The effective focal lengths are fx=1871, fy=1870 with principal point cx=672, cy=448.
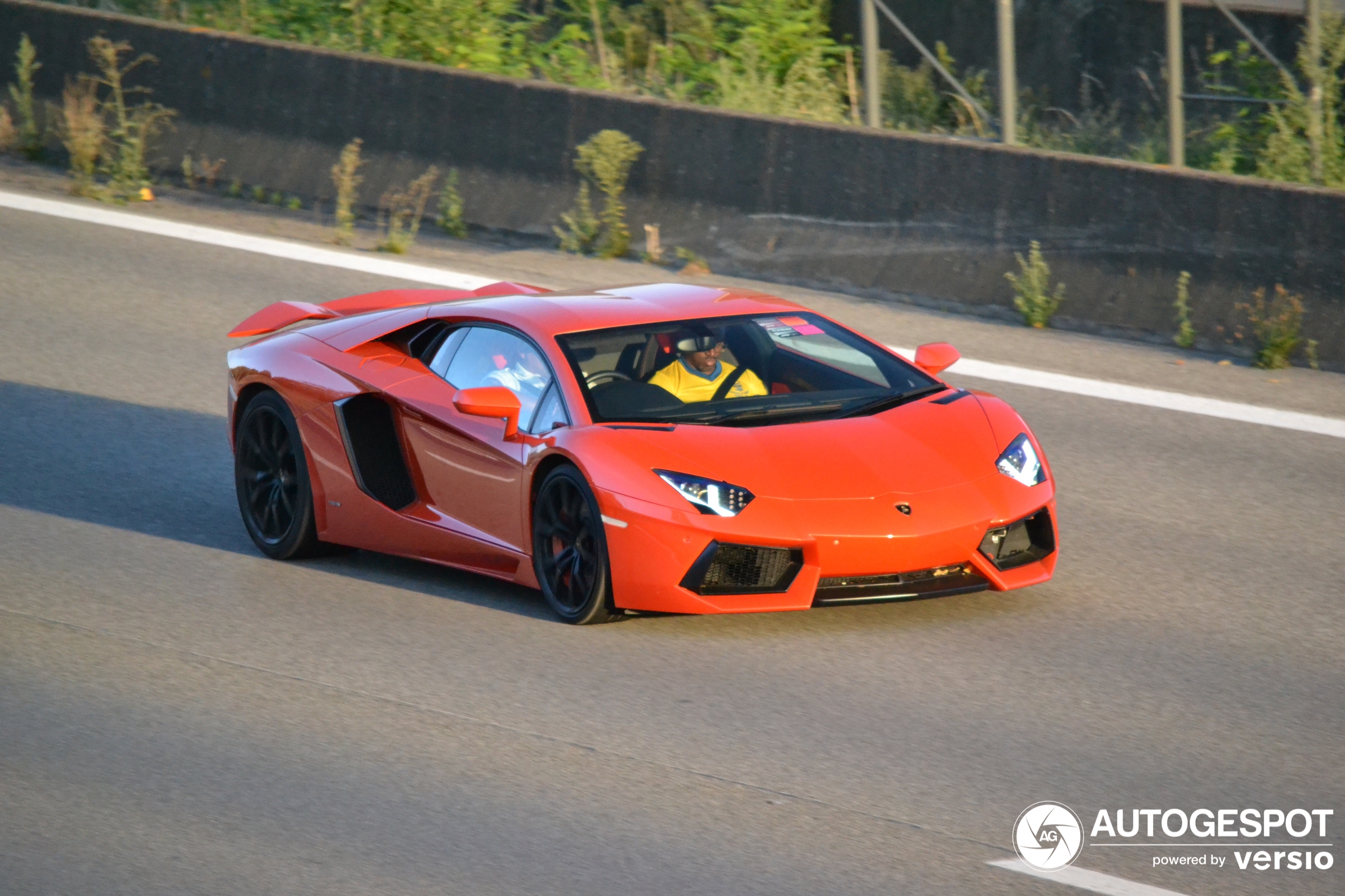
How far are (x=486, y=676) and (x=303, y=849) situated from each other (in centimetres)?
160

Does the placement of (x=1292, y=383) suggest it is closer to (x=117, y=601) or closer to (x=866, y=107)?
(x=866, y=107)

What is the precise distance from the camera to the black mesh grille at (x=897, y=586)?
6.88 metres

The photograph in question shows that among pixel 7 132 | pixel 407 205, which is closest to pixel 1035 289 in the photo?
pixel 407 205

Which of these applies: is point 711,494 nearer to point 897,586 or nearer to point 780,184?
point 897,586

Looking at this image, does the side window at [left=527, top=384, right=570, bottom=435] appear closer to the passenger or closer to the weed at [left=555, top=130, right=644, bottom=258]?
the passenger

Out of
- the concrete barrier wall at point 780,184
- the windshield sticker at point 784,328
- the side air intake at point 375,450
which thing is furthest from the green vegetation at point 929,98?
the side air intake at point 375,450

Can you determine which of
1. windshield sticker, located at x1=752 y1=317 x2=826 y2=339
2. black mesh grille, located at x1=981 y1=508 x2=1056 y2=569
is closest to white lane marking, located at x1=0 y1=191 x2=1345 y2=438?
windshield sticker, located at x1=752 y1=317 x2=826 y2=339

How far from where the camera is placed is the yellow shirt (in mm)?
7793

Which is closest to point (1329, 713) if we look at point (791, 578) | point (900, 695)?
point (900, 695)

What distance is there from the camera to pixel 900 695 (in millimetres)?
6473

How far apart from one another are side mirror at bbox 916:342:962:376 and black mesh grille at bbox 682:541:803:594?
1669 millimetres

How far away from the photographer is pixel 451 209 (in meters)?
15.7

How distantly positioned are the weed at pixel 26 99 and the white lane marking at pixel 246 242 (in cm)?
126

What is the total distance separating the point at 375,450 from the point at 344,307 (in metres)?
1.37
